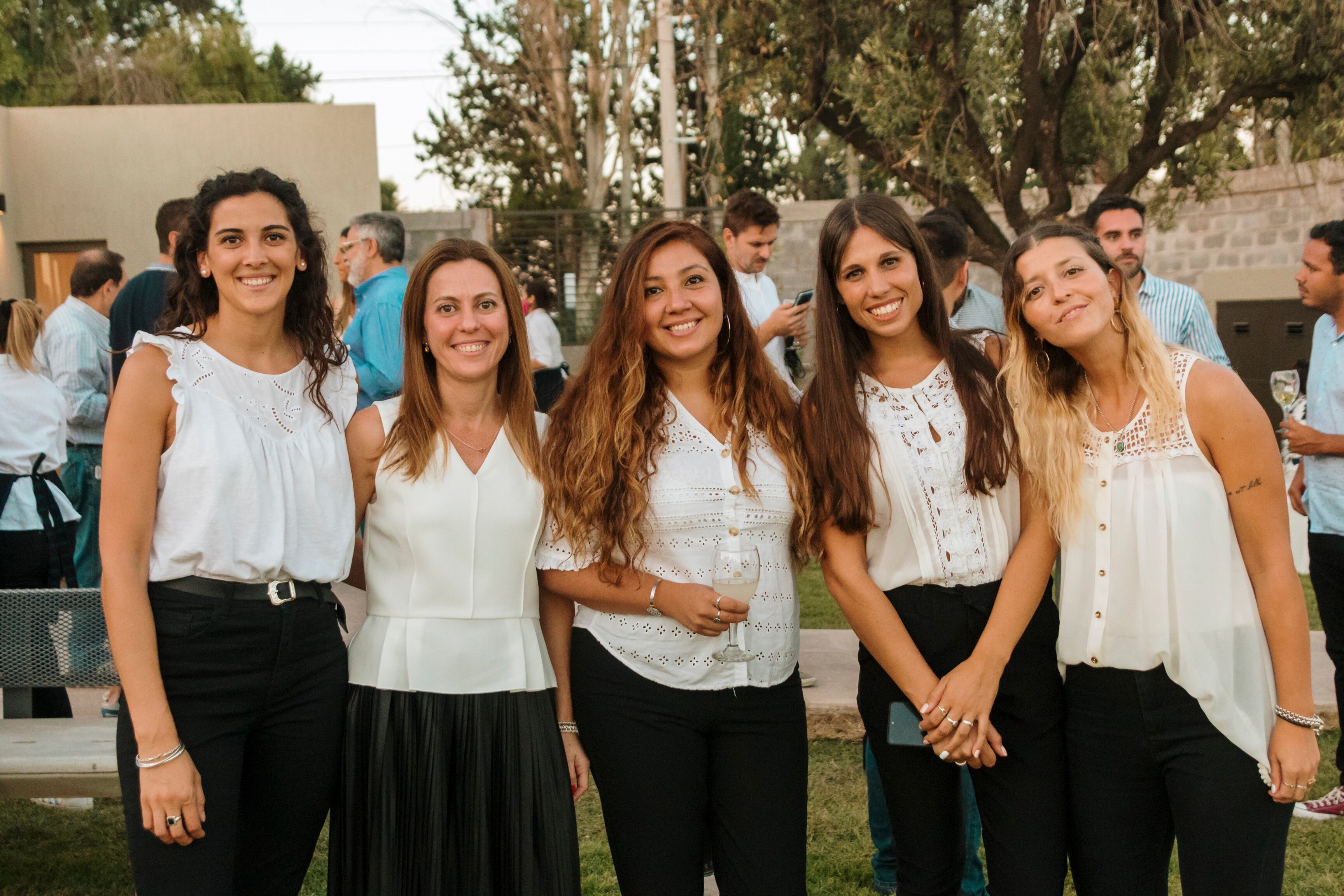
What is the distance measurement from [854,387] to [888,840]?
176 centimetres

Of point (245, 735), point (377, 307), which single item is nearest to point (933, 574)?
point (245, 735)

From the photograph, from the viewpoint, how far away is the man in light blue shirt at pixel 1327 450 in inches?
163

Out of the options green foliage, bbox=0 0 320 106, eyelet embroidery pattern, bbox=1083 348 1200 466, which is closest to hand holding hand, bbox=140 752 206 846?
eyelet embroidery pattern, bbox=1083 348 1200 466

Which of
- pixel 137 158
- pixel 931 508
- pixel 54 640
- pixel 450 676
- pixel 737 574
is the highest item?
pixel 137 158

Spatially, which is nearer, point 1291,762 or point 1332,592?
point 1291,762

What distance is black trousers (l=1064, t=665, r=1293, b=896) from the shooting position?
7.49 ft

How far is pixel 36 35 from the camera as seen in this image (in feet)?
91.6

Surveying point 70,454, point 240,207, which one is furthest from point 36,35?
point 240,207

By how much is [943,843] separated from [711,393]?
1178mm

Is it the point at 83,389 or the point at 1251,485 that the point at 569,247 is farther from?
the point at 1251,485

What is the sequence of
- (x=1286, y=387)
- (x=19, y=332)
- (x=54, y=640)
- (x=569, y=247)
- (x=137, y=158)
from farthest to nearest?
1. (x=137, y=158)
2. (x=569, y=247)
3. (x=1286, y=387)
4. (x=19, y=332)
5. (x=54, y=640)

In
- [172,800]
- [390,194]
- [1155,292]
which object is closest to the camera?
[172,800]

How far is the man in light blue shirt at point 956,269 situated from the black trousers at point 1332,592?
1.43 metres

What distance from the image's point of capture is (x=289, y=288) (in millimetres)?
2588
